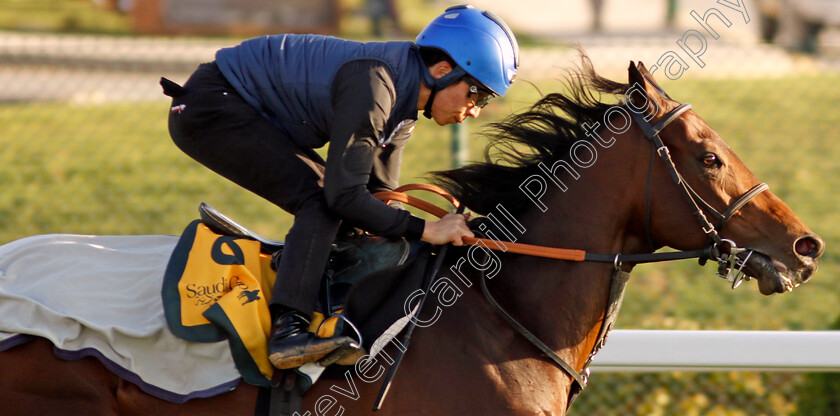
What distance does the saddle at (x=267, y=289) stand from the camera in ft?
8.29

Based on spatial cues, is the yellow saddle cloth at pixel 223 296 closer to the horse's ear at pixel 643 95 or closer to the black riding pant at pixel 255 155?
the black riding pant at pixel 255 155

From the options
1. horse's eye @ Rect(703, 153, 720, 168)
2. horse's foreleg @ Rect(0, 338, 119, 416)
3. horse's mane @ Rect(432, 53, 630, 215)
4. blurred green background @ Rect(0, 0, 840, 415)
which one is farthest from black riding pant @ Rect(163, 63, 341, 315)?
blurred green background @ Rect(0, 0, 840, 415)

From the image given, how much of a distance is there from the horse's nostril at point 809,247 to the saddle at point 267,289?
4.17ft

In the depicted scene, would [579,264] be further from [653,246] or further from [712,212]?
[712,212]

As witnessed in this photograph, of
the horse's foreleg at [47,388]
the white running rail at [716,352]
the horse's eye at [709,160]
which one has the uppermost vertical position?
the horse's eye at [709,160]

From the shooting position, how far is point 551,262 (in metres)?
2.77

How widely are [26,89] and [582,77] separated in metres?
7.44

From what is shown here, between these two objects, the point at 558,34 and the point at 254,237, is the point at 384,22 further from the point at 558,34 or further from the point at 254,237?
the point at 254,237

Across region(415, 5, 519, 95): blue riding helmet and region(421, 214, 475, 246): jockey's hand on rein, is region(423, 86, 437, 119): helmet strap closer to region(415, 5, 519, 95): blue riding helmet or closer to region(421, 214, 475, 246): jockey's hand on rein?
region(415, 5, 519, 95): blue riding helmet

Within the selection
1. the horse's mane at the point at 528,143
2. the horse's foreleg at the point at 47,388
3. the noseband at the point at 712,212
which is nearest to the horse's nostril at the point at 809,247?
the noseband at the point at 712,212

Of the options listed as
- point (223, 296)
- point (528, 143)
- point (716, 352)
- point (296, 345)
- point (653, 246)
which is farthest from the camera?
point (716, 352)

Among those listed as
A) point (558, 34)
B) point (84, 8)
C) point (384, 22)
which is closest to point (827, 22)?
point (558, 34)

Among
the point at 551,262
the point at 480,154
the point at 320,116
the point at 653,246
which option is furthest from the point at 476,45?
the point at 480,154

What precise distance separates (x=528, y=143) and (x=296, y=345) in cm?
114
